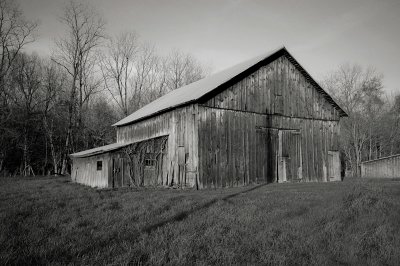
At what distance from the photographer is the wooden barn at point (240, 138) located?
1686 cm

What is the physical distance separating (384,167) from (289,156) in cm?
1915

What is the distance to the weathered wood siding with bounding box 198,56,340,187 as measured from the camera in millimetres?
16891

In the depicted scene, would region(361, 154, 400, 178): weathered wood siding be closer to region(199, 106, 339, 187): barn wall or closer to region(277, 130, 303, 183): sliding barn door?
region(199, 106, 339, 187): barn wall

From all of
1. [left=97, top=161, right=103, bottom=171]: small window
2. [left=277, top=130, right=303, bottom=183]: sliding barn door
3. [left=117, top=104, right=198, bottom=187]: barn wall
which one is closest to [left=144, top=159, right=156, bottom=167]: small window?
[left=117, top=104, right=198, bottom=187]: barn wall

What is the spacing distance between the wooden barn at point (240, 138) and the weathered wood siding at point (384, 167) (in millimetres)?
14242

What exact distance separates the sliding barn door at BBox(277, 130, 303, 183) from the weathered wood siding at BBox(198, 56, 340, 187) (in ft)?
0.21

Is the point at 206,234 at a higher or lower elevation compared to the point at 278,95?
lower

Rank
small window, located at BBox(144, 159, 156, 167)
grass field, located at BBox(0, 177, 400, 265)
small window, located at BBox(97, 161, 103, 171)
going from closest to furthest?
grass field, located at BBox(0, 177, 400, 265) → small window, located at BBox(144, 159, 156, 167) → small window, located at BBox(97, 161, 103, 171)

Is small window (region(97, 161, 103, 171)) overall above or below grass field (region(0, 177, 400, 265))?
above

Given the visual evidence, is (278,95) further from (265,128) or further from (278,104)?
(265,128)

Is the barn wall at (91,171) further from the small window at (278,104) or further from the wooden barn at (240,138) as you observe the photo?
the small window at (278,104)

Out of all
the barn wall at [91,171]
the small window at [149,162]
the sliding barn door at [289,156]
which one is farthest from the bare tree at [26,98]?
the sliding barn door at [289,156]

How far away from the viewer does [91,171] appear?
2031cm

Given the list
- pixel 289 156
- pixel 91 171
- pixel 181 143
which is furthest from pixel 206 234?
pixel 91 171
